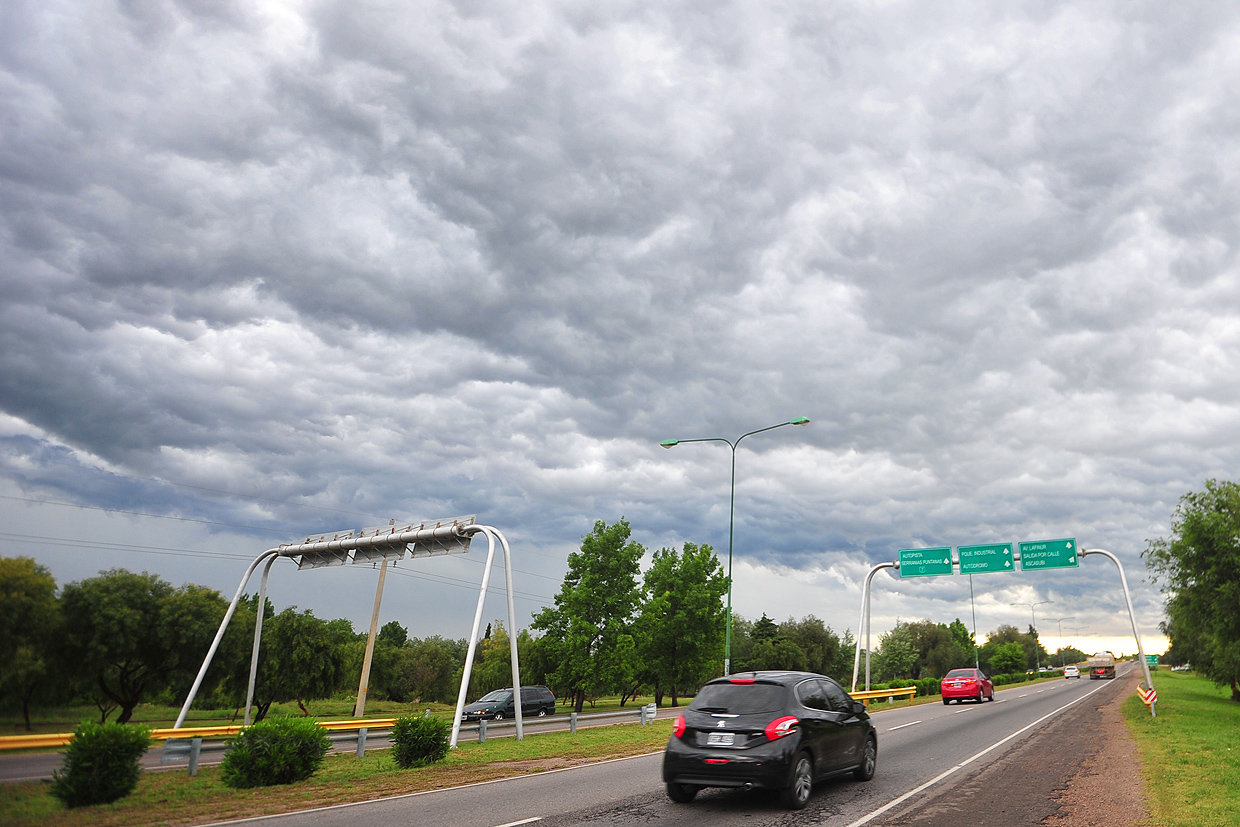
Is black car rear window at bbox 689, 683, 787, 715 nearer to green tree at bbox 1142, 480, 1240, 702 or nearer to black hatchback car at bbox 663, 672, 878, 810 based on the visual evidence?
black hatchback car at bbox 663, 672, 878, 810

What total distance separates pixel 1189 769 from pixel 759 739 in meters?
9.66

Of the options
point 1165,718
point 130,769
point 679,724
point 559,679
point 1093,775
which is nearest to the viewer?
point 679,724

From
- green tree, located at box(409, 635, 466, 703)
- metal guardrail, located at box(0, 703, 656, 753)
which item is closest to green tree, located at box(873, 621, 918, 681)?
green tree, located at box(409, 635, 466, 703)

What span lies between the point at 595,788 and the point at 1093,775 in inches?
342

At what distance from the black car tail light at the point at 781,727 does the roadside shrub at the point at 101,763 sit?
28.9 feet

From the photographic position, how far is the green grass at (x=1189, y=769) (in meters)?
9.06

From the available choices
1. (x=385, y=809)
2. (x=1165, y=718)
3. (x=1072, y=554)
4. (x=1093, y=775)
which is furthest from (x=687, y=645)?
(x=385, y=809)

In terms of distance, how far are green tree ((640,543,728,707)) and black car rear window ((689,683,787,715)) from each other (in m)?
41.7

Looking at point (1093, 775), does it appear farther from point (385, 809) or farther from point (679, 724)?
point (385, 809)

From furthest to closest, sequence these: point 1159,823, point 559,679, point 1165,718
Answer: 1. point 559,679
2. point 1165,718
3. point 1159,823

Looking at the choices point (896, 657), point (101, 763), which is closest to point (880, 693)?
point (101, 763)

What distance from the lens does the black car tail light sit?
9.08 m

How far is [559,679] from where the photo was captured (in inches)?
1869

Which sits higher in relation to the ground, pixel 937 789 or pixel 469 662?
pixel 469 662
